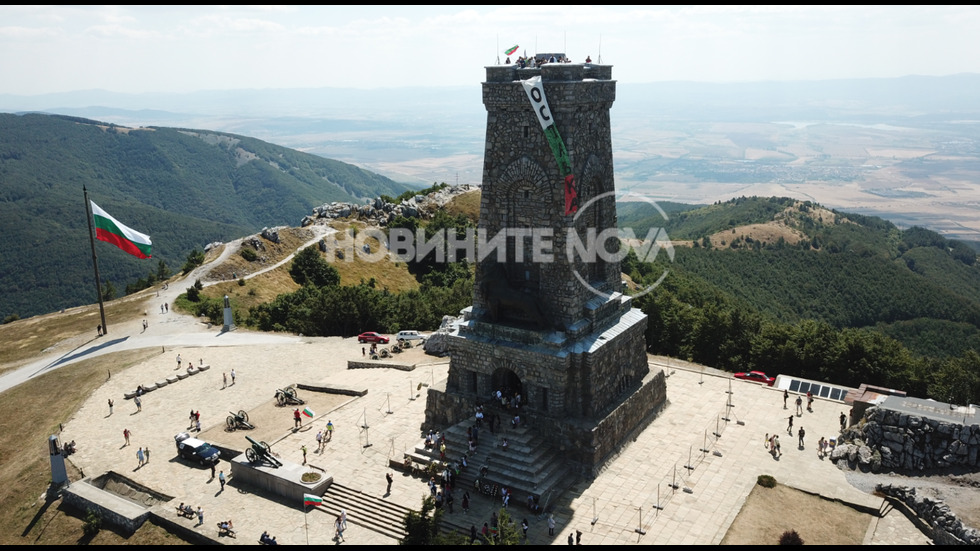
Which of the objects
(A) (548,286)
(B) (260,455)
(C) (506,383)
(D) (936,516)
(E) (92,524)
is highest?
(A) (548,286)

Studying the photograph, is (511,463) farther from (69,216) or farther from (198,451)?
A: (69,216)

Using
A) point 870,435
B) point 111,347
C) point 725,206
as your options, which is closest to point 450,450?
point 870,435

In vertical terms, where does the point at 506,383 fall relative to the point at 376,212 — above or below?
below

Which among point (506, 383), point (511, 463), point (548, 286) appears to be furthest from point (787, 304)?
point (511, 463)

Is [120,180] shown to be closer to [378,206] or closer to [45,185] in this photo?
[45,185]

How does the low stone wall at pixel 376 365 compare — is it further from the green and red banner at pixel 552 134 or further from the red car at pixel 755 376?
the red car at pixel 755 376

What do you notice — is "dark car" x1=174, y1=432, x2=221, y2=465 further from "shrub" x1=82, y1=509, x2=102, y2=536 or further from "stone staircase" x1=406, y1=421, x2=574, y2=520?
"stone staircase" x1=406, y1=421, x2=574, y2=520
